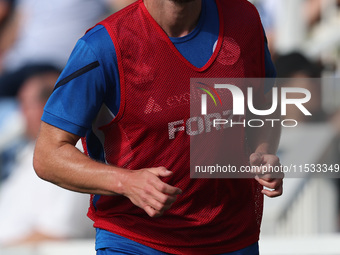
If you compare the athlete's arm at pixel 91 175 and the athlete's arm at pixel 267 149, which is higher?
the athlete's arm at pixel 91 175

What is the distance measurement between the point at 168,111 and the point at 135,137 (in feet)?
0.57

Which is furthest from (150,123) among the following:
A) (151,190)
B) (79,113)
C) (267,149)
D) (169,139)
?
(267,149)

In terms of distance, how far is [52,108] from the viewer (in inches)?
109

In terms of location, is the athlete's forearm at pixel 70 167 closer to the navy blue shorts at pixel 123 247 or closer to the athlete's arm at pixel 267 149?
the navy blue shorts at pixel 123 247

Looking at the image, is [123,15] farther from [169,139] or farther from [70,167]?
[70,167]

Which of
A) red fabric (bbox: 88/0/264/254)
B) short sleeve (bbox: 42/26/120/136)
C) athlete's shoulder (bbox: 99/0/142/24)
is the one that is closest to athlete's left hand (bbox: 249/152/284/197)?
red fabric (bbox: 88/0/264/254)

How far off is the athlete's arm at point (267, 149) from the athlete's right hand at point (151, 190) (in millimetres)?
562

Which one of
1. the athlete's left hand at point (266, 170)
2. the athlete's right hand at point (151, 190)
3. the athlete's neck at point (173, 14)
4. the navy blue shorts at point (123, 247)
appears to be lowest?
the navy blue shorts at point (123, 247)

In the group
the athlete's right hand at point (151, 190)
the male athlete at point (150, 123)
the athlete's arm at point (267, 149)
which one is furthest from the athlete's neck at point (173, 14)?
the athlete's right hand at point (151, 190)

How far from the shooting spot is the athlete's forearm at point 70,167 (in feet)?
8.66

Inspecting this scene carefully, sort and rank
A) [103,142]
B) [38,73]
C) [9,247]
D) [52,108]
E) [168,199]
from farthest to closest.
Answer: [38,73], [9,247], [103,142], [52,108], [168,199]

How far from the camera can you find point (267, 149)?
10.5 feet

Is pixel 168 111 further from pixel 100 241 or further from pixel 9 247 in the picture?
pixel 9 247

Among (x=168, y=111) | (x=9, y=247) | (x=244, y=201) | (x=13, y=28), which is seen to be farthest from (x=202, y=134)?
(x=13, y=28)
